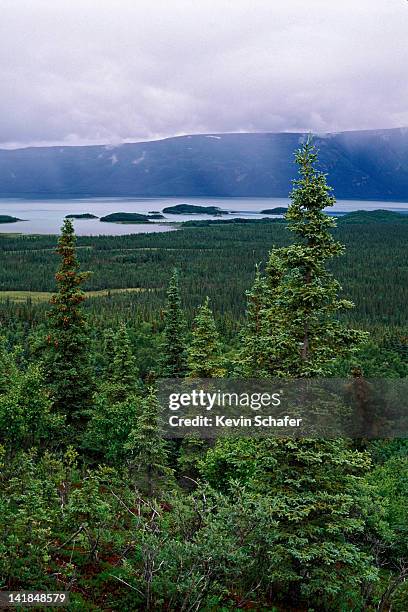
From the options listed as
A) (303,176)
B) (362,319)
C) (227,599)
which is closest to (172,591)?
(227,599)

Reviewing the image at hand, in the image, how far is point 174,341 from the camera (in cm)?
3553

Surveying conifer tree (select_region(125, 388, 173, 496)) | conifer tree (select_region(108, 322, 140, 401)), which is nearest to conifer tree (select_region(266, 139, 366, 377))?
conifer tree (select_region(125, 388, 173, 496))

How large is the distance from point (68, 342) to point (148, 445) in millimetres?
5767

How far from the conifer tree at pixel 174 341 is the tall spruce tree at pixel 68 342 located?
32.1 ft

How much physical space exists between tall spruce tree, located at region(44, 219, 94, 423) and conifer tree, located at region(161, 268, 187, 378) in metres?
9.77

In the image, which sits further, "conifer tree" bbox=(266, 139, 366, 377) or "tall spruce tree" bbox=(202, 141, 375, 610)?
"conifer tree" bbox=(266, 139, 366, 377)

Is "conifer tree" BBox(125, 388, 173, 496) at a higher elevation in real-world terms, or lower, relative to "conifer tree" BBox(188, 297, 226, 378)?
lower

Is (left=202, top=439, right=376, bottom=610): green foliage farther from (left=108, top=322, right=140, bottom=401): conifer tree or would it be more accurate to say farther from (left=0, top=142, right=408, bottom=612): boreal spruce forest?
(left=108, top=322, right=140, bottom=401): conifer tree

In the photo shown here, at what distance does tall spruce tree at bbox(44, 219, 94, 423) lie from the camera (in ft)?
81.4

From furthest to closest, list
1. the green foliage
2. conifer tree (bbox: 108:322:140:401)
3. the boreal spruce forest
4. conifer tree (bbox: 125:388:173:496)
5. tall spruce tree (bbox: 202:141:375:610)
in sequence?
1. conifer tree (bbox: 108:322:140:401)
2. conifer tree (bbox: 125:388:173:496)
3. tall spruce tree (bbox: 202:141:375:610)
4. the green foliage
5. the boreal spruce forest

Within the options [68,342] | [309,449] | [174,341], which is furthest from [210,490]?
[174,341]

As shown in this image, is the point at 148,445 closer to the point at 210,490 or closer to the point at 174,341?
the point at 210,490

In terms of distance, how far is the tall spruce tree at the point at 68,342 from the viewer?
24.8m

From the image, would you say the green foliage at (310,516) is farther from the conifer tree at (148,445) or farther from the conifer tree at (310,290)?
the conifer tree at (148,445)
